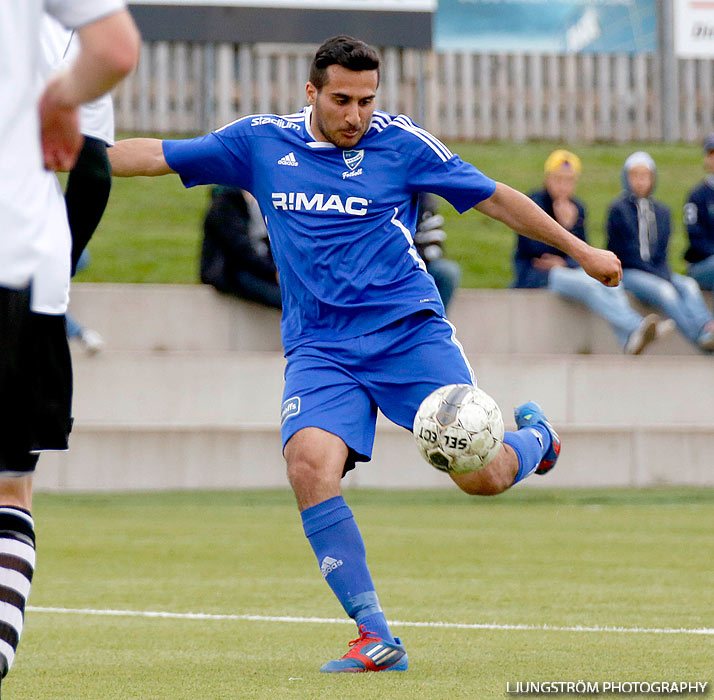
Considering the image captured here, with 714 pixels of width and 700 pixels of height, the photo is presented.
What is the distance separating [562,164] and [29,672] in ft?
30.7

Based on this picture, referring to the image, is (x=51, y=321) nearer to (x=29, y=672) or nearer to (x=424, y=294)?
(x=29, y=672)

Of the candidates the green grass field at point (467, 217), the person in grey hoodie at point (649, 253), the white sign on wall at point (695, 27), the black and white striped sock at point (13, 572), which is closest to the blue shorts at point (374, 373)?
the black and white striped sock at point (13, 572)

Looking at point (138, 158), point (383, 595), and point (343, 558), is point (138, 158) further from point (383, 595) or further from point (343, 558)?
point (383, 595)

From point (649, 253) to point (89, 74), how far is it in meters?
10.9

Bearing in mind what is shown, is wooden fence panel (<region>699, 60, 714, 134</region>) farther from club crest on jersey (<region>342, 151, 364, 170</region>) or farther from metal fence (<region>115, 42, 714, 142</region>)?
club crest on jersey (<region>342, 151, 364, 170</region>)

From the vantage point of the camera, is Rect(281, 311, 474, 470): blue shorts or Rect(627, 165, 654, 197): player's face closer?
Rect(281, 311, 474, 470): blue shorts

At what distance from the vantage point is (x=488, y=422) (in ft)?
17.5

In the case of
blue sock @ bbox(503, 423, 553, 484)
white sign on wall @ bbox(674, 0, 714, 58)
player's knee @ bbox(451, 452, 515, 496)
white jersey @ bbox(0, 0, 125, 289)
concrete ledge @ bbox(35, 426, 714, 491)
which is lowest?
concrete ledge @ bbox(35, 426, 714, 491)

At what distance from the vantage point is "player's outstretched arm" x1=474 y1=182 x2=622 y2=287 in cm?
537

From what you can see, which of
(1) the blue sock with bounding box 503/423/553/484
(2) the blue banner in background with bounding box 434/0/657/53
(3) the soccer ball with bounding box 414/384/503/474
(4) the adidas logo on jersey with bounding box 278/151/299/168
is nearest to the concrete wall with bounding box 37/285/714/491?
(2) the blue banner in background with bounding box 434/0/657/53

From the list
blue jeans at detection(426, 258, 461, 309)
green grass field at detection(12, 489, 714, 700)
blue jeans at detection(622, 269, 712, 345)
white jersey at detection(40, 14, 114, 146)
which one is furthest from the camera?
blue jeans at detection(622, 269, 712, 345)

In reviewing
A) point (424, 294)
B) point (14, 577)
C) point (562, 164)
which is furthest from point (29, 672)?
point (562, 164)

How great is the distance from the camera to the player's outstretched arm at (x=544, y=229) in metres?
5.37

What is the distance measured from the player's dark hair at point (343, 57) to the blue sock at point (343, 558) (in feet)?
5.02
